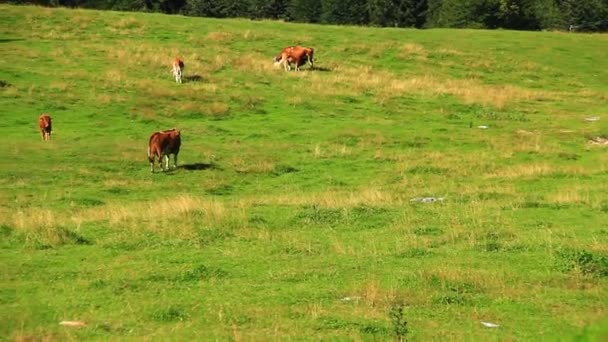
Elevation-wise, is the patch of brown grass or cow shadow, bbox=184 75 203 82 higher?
the patch of brown grass

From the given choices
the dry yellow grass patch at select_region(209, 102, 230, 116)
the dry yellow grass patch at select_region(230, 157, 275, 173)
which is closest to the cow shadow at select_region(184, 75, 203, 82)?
the dry yellow grass patch at select_region(209, 102, 230, 116)

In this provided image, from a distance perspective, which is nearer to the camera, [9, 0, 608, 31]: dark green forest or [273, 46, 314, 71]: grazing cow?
[273, 46, 314, 71]: grazing cow

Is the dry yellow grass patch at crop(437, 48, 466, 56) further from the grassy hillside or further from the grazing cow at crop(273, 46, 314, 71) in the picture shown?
the grazing cow at crop(273, 46, 314, 71)

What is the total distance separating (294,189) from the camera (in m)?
24.3

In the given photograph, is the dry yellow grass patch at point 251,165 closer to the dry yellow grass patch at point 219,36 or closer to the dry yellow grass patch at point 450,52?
the dry yellow grass patch at point 219,36

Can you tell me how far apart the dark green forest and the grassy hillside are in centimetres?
4541

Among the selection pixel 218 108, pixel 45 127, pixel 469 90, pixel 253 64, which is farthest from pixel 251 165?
pixel 253 64

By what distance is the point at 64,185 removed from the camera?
24.2 meters

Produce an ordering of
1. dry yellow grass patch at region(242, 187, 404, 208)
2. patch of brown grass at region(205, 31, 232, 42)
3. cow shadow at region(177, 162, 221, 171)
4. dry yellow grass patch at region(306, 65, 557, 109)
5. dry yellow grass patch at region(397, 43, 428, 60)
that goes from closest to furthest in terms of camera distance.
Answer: dry yellow grass patch at region(242, 187, 404, 208), cow shadow at region(177, 162, 221, 171), dry yellow grass patch at region(306, 65, 557, 109), dry yellow grass patch at region(397, 43, 428, 60), patch of brown grass at region(205, 31, 232, 42)

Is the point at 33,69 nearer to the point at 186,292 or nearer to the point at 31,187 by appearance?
the point at 31,187

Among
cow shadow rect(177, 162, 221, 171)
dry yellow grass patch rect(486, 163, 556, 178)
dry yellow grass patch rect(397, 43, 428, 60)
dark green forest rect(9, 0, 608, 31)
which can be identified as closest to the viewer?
dry yellow grass patch rect(486, 163, 556, 178)

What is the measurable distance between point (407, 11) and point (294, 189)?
8563 cm

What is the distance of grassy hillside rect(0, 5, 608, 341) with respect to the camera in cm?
1117

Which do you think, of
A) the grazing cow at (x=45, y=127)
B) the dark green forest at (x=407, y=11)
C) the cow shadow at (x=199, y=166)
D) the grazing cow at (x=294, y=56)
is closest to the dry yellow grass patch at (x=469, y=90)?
the grazing cow at (x=294, y=56)
